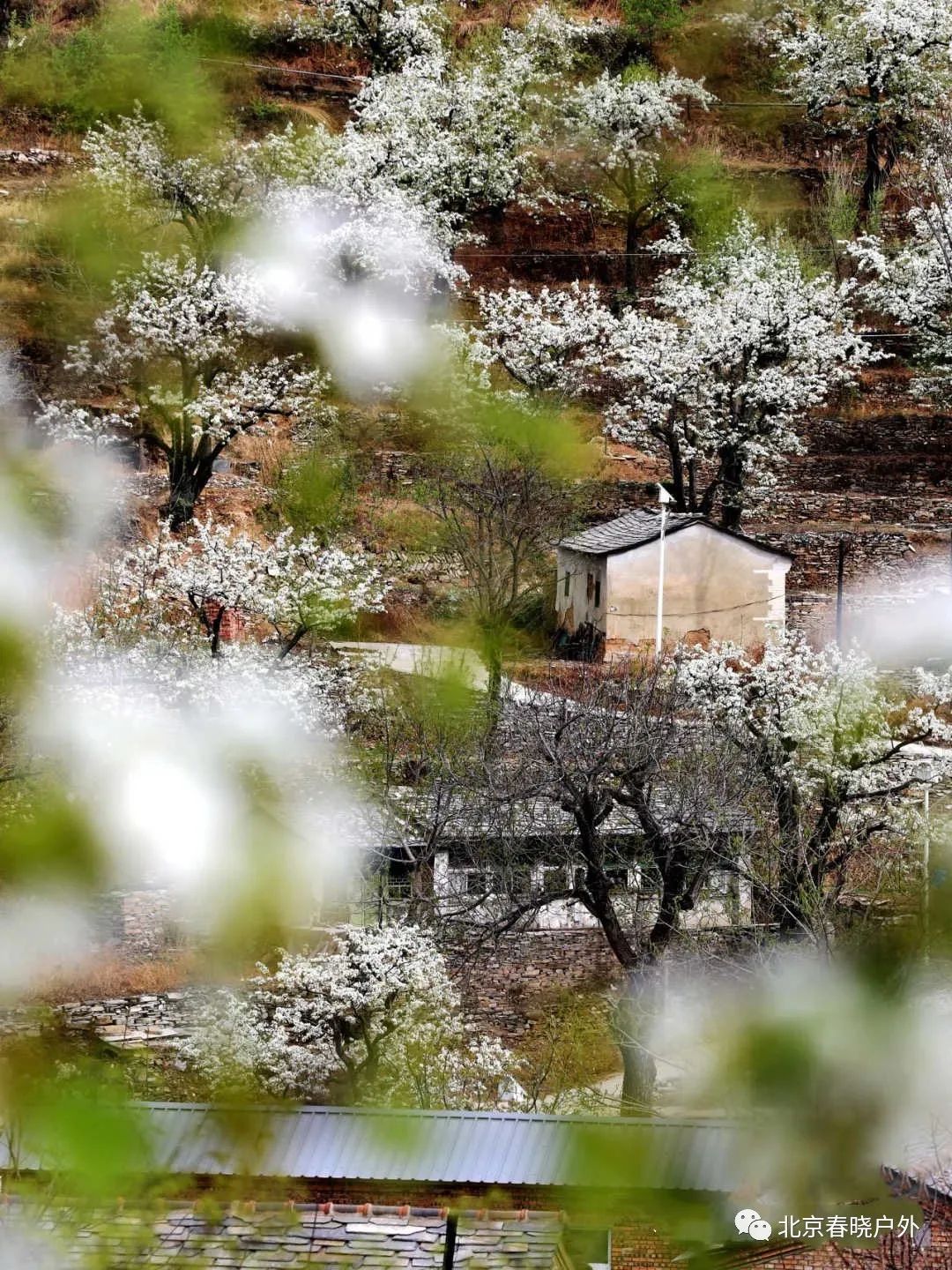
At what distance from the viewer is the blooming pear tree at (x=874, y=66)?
352 inches

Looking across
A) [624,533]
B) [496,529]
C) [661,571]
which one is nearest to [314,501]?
[496,529]

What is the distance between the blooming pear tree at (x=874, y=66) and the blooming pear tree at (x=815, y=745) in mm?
4969

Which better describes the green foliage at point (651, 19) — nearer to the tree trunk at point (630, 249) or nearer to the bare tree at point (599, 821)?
the tree trunk at point (630, 249)

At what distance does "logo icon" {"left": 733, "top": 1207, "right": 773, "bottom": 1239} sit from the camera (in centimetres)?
50

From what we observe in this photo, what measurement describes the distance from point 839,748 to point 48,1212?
386 centimetres

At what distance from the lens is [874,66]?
927cm

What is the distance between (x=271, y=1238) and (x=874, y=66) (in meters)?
9.64

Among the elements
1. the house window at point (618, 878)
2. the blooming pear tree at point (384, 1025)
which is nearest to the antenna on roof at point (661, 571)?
the house window at point (618, 878)

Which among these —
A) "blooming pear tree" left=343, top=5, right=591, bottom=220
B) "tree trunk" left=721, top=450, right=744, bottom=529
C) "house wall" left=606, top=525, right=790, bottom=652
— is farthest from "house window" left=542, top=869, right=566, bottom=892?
"blooming pear tree" left=343, top=5, right=591, bottom=220

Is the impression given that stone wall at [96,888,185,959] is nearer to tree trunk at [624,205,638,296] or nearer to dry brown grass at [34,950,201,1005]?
dry brown grass at [34,950,201,1005]

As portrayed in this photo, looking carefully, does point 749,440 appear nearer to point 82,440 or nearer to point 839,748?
point 839,748

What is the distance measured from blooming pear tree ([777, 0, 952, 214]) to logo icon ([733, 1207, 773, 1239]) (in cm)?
904

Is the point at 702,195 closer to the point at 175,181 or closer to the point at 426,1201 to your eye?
the point at 175,181

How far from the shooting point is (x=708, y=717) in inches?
173
